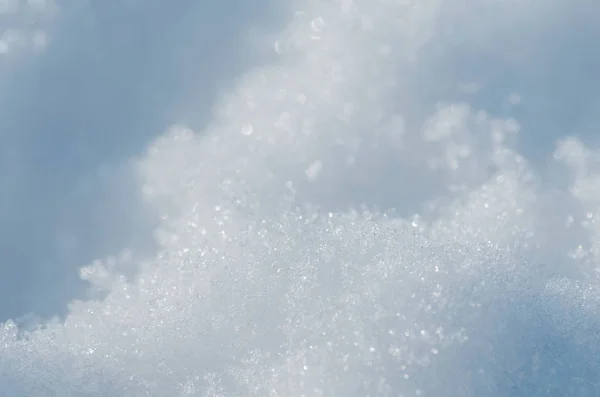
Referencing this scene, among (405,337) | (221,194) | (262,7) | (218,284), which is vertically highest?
(262,7)

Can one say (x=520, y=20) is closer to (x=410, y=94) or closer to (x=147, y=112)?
(x=410, y=94)

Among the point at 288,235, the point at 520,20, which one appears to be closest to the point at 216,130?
the point at 288,235

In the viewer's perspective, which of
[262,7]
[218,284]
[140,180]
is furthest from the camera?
[262,7]

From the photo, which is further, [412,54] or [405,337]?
[412,54]

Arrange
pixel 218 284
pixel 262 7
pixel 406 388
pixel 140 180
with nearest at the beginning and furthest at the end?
pixel 406 388 < pixel 218 284 < pixel 140 180 < pixel 262 7

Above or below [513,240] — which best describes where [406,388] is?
below

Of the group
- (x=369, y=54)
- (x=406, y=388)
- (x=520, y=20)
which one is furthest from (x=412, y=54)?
(x=406, y=388)
